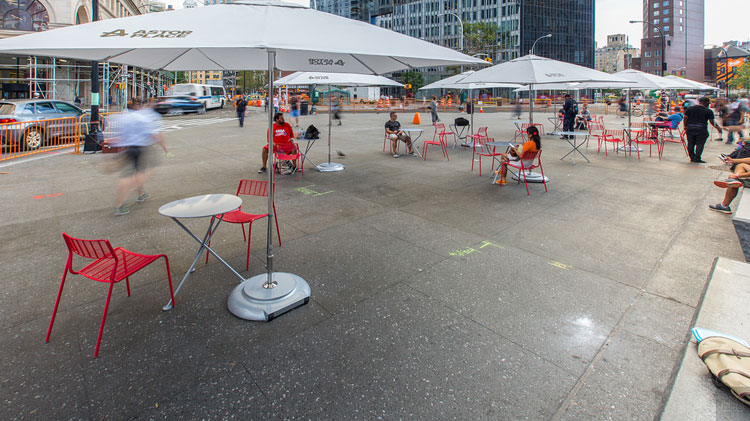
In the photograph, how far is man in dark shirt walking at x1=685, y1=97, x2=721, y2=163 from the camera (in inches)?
463

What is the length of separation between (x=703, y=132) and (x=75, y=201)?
15882mm

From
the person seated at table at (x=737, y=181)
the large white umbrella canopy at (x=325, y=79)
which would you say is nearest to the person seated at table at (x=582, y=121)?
the large white umbrella canopy at (x=325, y=79)

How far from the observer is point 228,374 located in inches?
116

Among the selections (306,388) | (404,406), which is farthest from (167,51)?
(404,406)

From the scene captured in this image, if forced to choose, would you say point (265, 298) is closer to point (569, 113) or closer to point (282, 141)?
point (282, 141)

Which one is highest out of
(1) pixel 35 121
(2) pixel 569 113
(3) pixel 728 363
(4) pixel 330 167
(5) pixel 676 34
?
(5) pixel 676 34

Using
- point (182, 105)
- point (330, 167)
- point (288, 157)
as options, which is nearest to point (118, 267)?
point (288, 157)

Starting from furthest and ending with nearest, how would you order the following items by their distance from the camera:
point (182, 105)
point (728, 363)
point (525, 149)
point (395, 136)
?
1. point (182, 105)
2. point (395, 136)
3. point (525, 149)
4. point (728, 363)

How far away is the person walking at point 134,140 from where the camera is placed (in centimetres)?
634

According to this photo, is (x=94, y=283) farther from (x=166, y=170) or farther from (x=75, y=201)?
(x=166, y=170)

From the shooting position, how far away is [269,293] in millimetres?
3889

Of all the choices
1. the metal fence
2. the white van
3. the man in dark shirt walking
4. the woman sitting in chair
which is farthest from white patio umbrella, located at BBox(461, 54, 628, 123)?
the white van

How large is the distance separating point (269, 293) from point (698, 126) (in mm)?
13531

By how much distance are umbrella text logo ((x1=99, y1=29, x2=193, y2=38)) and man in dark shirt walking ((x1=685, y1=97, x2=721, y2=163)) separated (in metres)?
14.0
